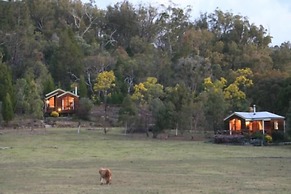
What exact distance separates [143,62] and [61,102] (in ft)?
55.2

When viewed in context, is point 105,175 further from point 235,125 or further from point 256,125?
point 235,125

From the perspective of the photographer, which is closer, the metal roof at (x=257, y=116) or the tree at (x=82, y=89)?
the metal roof at (x=257, y=116)

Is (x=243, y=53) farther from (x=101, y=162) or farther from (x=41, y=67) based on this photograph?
(x=101, y=162)

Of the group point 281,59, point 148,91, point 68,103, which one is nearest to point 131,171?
point 148,91

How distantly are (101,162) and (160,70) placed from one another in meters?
61.2

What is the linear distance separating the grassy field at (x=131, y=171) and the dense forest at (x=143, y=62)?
68.6ft

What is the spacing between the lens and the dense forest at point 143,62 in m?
65.3

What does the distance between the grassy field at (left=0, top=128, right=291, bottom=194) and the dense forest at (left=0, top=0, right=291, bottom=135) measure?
2092 cm

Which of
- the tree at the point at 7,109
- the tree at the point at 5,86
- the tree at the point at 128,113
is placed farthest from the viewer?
the tree at the point at 5,86

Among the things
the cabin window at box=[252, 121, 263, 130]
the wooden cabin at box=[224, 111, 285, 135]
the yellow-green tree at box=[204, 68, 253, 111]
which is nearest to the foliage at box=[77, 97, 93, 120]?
the yellow-green tree at box=[204, 68, 253, 111]

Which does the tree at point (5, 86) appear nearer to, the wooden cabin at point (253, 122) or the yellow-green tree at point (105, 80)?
the yellow-green tree at point (105, 80)

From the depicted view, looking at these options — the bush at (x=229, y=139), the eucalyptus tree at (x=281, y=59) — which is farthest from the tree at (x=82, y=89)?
the bush at (x=229, y=139)

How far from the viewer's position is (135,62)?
92.6 meters

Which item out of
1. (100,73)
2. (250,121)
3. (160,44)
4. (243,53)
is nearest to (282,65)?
(243,53)
